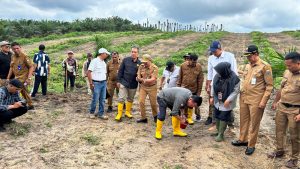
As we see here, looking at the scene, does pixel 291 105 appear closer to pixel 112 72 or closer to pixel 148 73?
A: pixel 148 73

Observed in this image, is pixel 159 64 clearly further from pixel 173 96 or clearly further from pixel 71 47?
pixel 173 96

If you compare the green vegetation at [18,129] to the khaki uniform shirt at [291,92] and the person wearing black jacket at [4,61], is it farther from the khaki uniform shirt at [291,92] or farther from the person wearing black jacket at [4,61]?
the khaki uniform shirt at [291,92]

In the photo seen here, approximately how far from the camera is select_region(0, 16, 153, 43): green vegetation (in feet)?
104

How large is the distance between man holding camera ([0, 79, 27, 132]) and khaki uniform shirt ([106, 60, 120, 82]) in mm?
2417

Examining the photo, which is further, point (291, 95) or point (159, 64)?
point (159, 64)

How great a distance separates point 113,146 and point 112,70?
284 cm

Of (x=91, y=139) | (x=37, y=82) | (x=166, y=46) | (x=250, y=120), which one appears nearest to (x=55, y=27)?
(x=166, y=46)

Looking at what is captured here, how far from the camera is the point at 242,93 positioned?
6.35m

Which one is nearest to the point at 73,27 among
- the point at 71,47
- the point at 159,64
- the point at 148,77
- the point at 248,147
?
the point at 71,47

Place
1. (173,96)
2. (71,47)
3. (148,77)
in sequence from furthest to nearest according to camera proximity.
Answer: (71,47), (148,77), (173,96)

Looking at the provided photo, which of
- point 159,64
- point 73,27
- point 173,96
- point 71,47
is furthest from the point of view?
point 73,27

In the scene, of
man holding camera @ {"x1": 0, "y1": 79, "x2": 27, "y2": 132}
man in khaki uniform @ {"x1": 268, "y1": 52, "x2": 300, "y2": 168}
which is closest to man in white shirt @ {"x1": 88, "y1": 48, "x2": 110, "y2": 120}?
man holding camera @ {"x1": 0, "y1": 79, "x2": 27, "y2": 132}

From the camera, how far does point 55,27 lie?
35.0 m

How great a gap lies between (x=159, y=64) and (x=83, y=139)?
10414 millimetres
